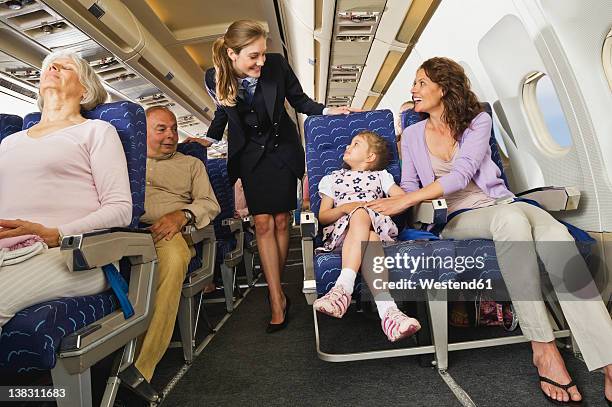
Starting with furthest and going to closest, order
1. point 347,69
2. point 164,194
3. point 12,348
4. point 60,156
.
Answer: point 347,69 < point 164,194 < point 60,156 < point 12,348

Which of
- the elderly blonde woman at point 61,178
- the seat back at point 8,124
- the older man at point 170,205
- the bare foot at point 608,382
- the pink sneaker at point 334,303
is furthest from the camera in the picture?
the seat back at point 8,124

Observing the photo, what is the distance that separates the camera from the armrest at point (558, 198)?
2.23m

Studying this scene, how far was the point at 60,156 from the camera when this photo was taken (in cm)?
178

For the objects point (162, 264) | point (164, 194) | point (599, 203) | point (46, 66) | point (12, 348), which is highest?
point (46, 66)

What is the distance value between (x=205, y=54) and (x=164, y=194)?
531 centimetres

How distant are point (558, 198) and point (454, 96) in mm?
813

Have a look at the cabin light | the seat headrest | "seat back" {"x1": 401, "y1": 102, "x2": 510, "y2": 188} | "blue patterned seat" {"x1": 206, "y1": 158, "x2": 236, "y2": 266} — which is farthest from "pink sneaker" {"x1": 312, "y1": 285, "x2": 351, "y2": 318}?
the cabin light

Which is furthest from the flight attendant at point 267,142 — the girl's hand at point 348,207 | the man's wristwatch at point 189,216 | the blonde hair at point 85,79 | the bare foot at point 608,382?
the bare foot at point 608,382

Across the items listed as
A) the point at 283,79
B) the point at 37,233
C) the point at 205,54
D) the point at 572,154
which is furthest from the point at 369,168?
the point at 205,54

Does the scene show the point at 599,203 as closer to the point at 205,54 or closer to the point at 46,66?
the point at 46,66

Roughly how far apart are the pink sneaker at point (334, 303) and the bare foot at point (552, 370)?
801mm

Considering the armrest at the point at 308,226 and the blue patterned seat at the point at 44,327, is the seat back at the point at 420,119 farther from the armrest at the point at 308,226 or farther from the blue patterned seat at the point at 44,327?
the blue patterned seat at the point at 44,327

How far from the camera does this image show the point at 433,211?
2.06 metres

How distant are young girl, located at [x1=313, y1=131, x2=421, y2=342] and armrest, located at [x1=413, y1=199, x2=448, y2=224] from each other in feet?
0.57
